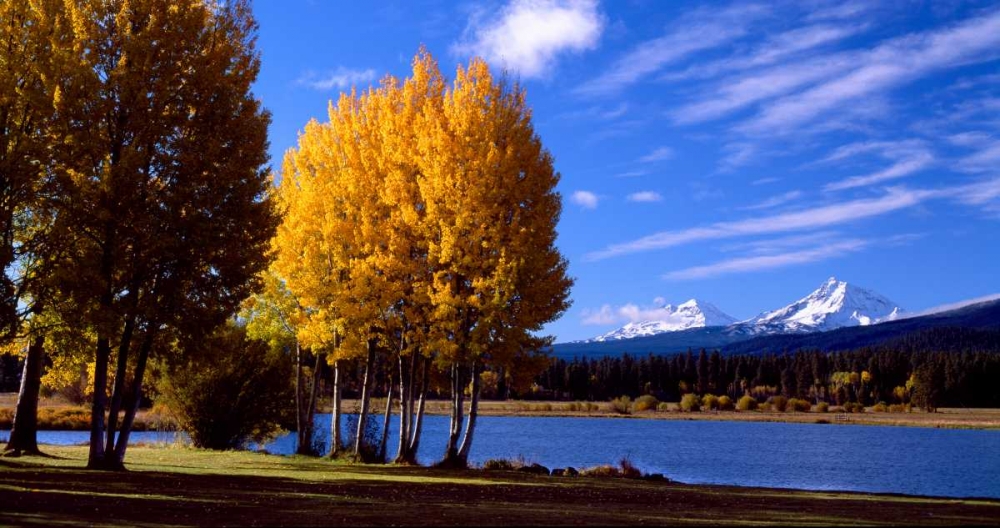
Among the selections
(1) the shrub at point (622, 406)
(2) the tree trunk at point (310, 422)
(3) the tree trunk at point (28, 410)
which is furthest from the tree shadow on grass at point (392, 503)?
(1) the shrub at point (622, 406)

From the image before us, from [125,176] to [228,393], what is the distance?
20.4 m

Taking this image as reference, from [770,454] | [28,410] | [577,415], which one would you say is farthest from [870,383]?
[28,410]

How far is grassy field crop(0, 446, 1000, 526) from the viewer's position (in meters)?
13.9

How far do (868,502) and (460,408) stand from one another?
14114mm

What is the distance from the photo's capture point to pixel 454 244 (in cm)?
2688

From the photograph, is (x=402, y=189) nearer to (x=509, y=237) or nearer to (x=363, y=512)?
(x=509, y=237)

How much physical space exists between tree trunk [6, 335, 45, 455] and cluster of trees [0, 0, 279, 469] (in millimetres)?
5232

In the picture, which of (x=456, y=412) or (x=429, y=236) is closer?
(x=429, y=236)

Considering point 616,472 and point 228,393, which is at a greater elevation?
point 228,393

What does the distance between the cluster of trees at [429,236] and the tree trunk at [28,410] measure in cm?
771

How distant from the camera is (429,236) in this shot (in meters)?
27.8

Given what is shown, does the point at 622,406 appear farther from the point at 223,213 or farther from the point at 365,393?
the point at 223,213

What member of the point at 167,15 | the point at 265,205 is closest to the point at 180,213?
the point at 265,205

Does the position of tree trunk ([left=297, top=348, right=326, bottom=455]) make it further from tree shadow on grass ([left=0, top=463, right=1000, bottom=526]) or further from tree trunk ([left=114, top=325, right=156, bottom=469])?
tree shadow on grass ([left=0, top=463, right=1000, bottom=526])
